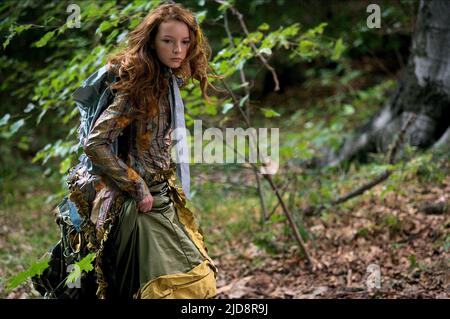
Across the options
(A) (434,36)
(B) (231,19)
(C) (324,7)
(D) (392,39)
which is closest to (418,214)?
(A) (434,36)

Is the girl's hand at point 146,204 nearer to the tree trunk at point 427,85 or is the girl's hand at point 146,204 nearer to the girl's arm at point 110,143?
the girl's arm at point 110,143

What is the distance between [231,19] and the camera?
8016mm

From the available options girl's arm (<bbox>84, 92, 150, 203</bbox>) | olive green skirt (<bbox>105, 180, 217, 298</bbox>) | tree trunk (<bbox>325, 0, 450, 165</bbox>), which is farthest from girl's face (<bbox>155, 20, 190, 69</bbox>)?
tree trunk (<bbox>325, 0, 450, 165</bbox>)

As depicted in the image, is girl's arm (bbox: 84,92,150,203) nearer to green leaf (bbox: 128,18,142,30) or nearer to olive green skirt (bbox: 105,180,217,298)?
olive green skirt (bbox: 105,180,217,298)

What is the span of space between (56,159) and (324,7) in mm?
4765

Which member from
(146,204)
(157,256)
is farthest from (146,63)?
(157,256)

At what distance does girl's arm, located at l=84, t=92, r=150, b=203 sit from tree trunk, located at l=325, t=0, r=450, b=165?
3.58 meters

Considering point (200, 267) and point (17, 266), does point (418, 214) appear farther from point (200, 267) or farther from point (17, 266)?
point (17, 266)

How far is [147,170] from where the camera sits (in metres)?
2.63

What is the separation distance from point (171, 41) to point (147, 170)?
600 mm

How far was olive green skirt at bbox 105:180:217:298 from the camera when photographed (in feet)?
8.06

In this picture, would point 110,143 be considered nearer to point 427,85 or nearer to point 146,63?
point 146,63

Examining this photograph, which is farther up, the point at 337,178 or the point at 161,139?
the point at 161,139
